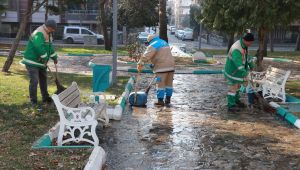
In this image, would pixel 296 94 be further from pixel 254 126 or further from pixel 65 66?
pixel 65 66

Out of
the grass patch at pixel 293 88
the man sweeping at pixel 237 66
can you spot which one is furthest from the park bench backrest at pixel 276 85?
the grass patch at pixel 293 88

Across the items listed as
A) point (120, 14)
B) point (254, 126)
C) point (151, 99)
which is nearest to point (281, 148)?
point (254, 126)

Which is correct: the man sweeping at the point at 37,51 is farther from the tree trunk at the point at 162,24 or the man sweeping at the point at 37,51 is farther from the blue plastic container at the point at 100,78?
the tree trunk at the point at 162,24

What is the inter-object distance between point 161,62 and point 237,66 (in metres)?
1.81

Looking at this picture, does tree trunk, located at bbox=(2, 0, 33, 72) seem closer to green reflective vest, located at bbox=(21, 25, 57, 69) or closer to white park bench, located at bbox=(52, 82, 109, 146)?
green reflective vest, located at bbox=(21, 25, 57, 69)

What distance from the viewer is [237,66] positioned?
948cm

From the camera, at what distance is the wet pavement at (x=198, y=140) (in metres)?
6.04

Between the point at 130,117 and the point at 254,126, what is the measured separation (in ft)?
8.14

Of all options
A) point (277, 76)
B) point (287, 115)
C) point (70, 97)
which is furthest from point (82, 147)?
point (277, 76)

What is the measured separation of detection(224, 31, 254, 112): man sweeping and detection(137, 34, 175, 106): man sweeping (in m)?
1.38

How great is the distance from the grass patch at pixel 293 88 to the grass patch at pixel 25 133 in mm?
4959

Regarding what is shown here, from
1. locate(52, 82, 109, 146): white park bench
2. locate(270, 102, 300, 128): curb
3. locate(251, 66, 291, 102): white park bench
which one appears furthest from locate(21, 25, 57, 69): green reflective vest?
locate(251, 66, 291, 102): white park bench

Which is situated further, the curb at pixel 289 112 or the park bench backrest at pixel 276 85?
the park bench backrest at pixel 276 85

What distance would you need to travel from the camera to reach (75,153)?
579cm
